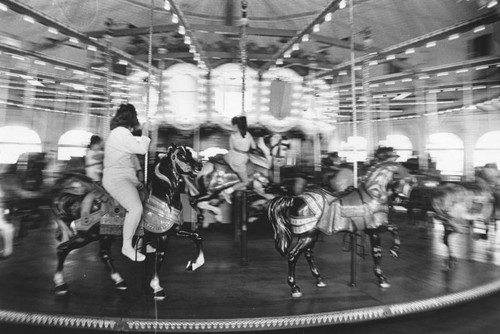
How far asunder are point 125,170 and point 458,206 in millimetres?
3786

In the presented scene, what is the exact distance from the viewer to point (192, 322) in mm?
2264

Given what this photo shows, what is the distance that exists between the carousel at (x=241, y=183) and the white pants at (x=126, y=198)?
0.20ft

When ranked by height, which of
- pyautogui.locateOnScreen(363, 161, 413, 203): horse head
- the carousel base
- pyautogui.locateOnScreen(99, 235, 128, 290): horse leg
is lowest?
the carousel base

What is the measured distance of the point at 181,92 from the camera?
672cm

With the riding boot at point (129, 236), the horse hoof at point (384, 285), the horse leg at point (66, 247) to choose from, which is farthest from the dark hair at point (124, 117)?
the horse hoof at point (384, 285)

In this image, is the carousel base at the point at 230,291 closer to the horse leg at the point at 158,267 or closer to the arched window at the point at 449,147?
the horse leg at the point at 158,267

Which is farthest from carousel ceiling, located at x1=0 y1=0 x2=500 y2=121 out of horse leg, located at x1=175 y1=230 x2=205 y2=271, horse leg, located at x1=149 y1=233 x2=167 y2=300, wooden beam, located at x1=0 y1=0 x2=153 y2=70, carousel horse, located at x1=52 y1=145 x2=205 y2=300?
horse leg, located at x1=149 y1=233 x2=167 y2=300

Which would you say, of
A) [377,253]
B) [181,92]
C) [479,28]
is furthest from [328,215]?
[181,92]

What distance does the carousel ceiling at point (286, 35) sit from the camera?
488 cm

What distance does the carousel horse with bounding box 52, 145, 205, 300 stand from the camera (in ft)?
9.20

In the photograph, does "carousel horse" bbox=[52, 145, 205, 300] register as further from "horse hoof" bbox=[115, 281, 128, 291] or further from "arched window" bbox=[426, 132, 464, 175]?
"arched window" bbox=[426, 132, 464, 175]

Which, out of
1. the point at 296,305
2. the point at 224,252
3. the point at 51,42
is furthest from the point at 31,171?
the point at 296,305

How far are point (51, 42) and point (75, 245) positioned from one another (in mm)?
4169

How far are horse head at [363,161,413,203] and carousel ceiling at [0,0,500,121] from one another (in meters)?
1.36
